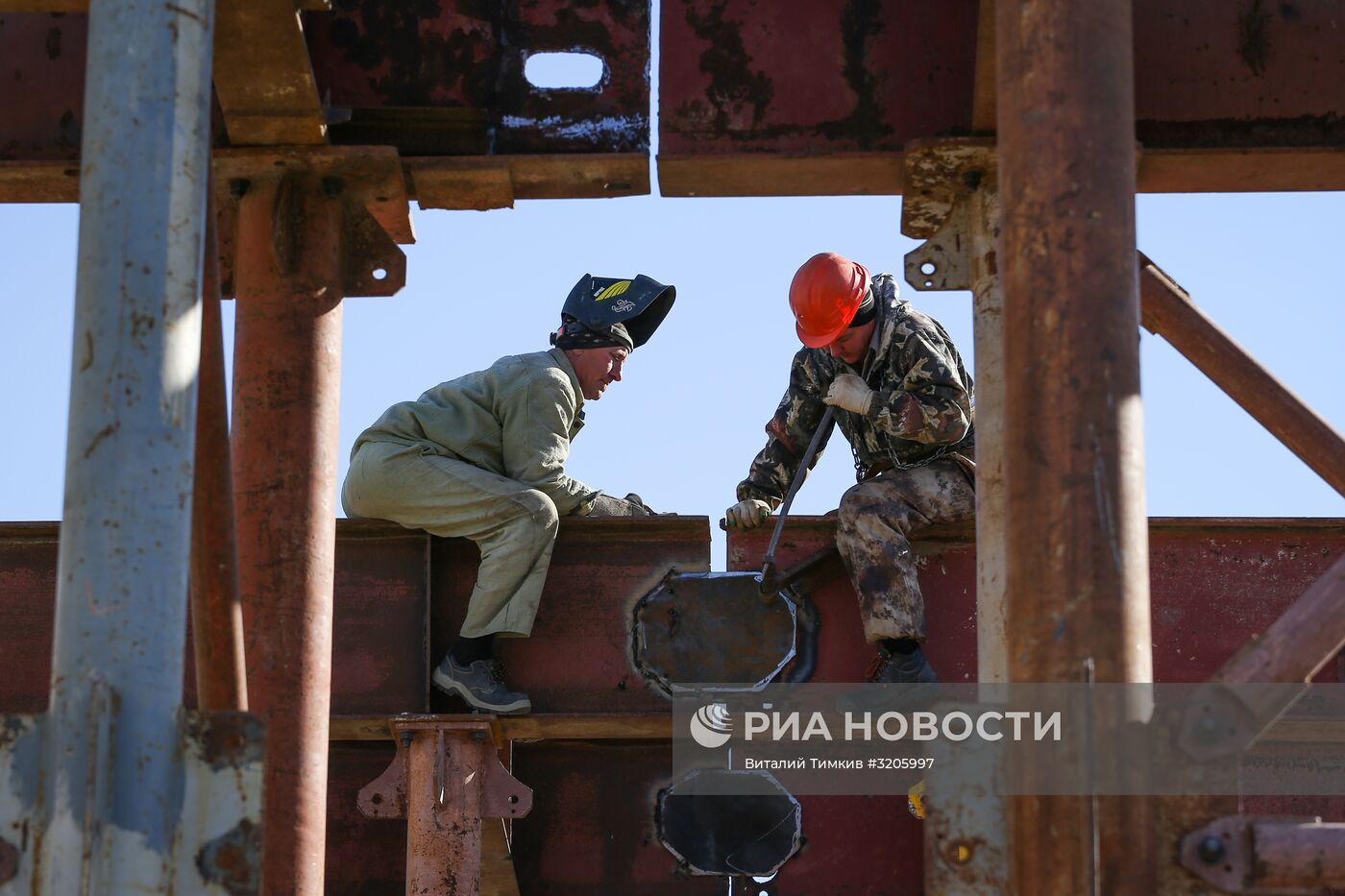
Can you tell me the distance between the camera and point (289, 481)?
6.98m

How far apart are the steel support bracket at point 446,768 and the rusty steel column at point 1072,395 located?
12.7 ft

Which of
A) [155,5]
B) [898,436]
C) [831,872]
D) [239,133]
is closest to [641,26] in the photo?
[239,133]

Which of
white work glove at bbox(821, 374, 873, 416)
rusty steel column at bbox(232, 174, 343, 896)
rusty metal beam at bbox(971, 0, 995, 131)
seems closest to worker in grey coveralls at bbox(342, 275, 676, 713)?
white work glove at bbox(821, 374, 873, 416)

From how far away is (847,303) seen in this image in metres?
8.84

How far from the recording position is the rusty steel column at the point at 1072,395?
14.3 feet

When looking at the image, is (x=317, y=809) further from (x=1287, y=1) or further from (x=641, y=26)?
(x=1287, y=1)

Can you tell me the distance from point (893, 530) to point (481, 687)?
177cm

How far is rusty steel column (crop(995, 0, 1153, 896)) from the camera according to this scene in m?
4.36

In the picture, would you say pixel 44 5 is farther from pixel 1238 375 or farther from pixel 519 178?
pixel 1238 375

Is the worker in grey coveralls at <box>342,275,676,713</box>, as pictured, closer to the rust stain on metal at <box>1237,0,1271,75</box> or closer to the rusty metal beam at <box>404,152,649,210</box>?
the rusty metal beam at <box>404,152,649,210</box>

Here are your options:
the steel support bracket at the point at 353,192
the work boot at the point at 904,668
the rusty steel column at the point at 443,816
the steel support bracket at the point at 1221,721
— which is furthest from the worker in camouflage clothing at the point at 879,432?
the steel support bracket at the point at 1221,721

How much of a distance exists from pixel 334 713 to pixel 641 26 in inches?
123

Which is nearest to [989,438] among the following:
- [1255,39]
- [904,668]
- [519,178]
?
[904,668]

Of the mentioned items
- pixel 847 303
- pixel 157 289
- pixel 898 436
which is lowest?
pixel 157 289
